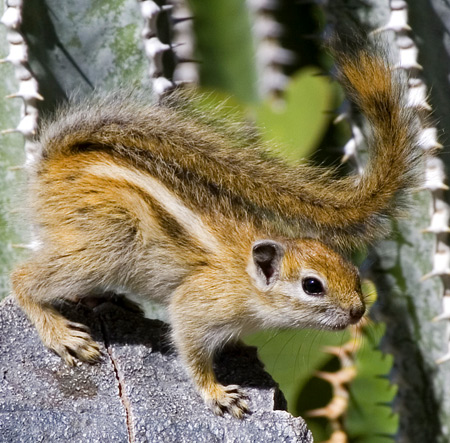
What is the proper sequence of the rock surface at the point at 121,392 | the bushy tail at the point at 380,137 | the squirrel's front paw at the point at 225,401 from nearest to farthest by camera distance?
the rock surface at the point at 121,392
the squirrel's front paw at the point at 225,401
the bushy tail at the point at 380,137

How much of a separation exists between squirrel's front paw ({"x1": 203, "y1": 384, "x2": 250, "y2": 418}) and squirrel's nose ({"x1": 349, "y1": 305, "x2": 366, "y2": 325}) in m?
0.36

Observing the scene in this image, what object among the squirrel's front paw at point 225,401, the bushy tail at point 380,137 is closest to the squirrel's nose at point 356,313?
the bushy tail at point 380,137

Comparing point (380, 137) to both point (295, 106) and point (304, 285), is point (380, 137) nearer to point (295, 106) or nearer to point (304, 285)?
point (304, 285)

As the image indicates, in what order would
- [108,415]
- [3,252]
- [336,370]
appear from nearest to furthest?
1. [108,415]
2. [3,252]
3. [336,370]

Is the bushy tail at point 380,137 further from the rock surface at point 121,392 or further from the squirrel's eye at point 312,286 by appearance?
the rock surface at point 121,392

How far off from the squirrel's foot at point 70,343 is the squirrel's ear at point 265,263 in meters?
0.46

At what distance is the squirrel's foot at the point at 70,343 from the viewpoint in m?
2.40

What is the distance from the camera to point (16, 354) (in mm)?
2420

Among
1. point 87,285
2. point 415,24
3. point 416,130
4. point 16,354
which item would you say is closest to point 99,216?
point 87,285

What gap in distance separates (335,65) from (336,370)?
1.25 meters

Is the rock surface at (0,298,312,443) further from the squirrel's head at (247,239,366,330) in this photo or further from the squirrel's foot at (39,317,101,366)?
the squirrel's head at (247,239,366,330)

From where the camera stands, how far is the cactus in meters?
2.83

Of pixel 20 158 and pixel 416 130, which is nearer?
pixel 416 130

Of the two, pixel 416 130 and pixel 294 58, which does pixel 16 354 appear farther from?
pixel 294 58
